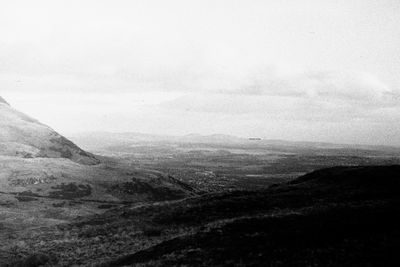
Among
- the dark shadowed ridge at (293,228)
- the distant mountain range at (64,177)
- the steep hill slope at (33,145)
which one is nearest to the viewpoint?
the dark shadowed ridge at (293,228)

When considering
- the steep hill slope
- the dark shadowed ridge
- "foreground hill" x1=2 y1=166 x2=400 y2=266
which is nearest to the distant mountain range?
the steep hill slope

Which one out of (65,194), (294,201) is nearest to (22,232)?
(294,201)

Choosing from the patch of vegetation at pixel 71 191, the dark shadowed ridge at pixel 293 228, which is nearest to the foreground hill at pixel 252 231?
the dark shadowed ridge at pixel 293 228

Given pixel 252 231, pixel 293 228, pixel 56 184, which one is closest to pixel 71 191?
pixel 56 184

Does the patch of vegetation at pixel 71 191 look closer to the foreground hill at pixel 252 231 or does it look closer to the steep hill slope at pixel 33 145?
the steep hill slope at pixel 33 145

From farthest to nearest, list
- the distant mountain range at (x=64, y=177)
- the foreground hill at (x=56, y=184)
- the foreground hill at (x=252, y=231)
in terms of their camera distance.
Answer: the distant mountain range at (x=64, y=177) < the foreground hill at (x=56, y=184) < the foreground hill at (x=252, y=231)

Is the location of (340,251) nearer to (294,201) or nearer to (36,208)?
→ (294,201)

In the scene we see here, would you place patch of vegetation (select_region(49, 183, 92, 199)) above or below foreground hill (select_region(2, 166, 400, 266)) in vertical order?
below

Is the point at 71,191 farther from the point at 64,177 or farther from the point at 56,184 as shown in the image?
the point at 64,177

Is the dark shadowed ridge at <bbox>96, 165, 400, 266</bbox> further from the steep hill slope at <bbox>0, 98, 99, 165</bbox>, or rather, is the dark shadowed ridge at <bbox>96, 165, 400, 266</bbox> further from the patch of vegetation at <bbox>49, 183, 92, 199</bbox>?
the steep hill slope at <bbox>0, 98, 99, 165</bbox>
